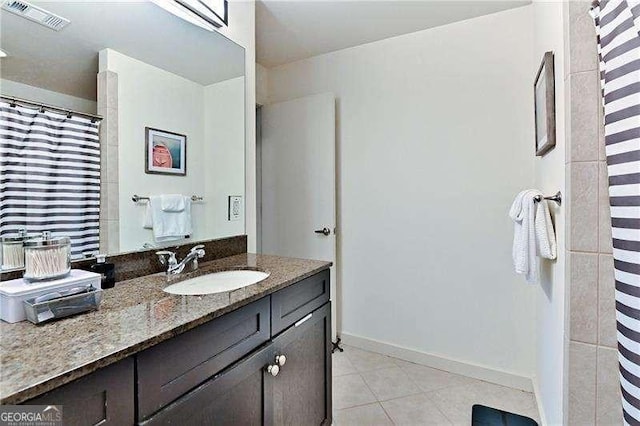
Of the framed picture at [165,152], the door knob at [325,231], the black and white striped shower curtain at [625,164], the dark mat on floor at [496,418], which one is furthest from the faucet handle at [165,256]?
the dark mat on floor at [496,418]

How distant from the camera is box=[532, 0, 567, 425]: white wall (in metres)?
1.13

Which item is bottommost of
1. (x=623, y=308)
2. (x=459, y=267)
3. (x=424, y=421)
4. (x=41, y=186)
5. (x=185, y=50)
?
(x=424, y=421)

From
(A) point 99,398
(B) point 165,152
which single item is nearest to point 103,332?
(A) point 99,398

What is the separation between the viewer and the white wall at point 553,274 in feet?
3.71

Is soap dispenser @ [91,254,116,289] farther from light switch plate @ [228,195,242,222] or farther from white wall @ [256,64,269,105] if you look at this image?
white wall @ [256,64,269,105]

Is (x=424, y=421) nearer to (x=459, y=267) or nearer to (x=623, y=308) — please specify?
(x=459, y=267)

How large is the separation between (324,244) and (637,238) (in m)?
1.98

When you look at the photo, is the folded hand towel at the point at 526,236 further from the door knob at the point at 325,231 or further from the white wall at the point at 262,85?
the white wall at the point at 262,85

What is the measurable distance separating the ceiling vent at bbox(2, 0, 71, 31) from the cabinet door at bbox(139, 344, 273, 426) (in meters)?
1.25

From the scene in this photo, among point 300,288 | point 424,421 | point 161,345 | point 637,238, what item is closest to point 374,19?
point 300,288

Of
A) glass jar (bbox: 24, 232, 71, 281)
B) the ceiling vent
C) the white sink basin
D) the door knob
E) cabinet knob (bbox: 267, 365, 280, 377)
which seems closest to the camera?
glass jar (bbox: 24, 232, 71, 281)

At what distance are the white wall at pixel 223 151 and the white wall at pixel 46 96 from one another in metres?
0.55

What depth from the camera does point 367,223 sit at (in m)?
2.50

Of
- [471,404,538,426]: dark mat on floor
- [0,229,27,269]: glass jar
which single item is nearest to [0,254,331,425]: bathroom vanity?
[0,229,27,269]: glass jar
